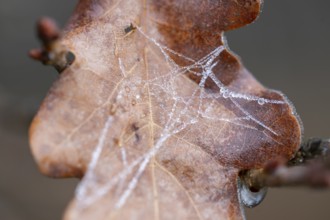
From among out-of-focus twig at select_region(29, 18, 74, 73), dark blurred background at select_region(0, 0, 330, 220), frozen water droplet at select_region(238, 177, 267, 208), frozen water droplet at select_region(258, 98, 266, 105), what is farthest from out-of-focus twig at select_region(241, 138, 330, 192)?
dark blurred background at select_region(0, 0, 330, 220)

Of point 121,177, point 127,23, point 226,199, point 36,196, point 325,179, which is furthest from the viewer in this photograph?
point 36,196

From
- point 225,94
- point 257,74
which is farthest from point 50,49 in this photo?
point 257,74

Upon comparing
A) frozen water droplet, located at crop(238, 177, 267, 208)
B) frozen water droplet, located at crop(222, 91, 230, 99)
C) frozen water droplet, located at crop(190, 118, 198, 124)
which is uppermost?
frozen water droplet, located at crop(222, 91, 230, 99)

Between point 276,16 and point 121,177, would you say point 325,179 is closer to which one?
point 121,177

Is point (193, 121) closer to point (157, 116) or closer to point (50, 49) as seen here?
point (157, 116)

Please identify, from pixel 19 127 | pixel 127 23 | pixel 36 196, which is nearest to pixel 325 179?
pixel 127 23

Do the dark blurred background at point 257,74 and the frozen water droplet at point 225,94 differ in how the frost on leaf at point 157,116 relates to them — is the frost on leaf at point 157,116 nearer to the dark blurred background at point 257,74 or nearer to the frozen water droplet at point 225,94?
the frozen water droplet at point 225,94

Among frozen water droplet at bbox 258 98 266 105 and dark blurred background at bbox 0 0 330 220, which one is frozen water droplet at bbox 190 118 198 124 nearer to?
frozen water droplet at bbox 258 98 266 105
